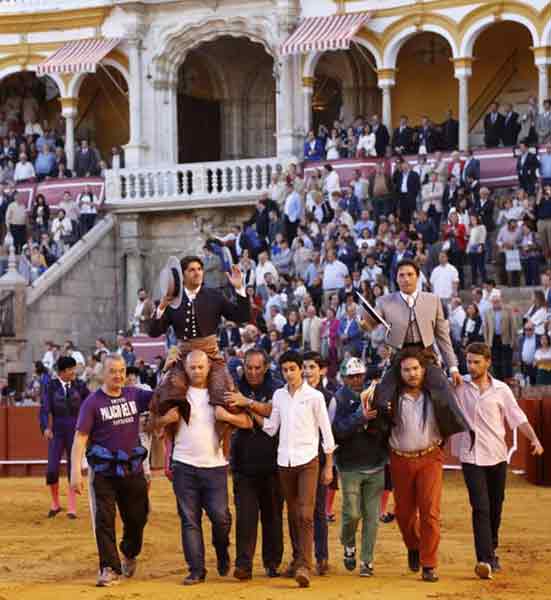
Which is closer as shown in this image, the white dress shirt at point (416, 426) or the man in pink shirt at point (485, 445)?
the white dress shirt at point (416, 426)

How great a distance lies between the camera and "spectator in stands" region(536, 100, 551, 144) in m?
31.7

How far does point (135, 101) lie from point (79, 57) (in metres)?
1.38

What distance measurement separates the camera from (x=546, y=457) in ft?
74.0

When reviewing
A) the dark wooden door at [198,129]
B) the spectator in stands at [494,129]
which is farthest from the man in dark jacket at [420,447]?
the dark wooden door at [198,129]

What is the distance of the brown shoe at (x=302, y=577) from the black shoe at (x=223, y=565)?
0.69 metres

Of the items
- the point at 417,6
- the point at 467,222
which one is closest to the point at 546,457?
the point at 467,222

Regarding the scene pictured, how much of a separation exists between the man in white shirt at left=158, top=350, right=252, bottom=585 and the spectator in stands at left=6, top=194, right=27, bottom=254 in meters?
21.5

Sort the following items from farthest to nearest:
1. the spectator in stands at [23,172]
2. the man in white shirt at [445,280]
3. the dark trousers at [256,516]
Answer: the spectator in stands at [23,172] < the man in white shirt at [445,280] < the dark trousers at [256,516]

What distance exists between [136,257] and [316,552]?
22.4 metres

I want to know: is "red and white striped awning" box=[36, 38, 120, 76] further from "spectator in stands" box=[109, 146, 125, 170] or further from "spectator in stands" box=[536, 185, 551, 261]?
"spectator in stands" box=[536, 185, 551, 261]

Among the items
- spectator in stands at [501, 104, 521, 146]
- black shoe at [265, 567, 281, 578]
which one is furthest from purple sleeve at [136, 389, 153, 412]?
spectator in stands at [501, 104, 521, 146]

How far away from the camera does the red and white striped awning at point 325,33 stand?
116 feet

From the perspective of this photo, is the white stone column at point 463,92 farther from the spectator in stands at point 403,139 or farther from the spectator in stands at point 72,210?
the spectator in stands at point 72,210

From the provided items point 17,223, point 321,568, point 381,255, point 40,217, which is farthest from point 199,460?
point 40,217
